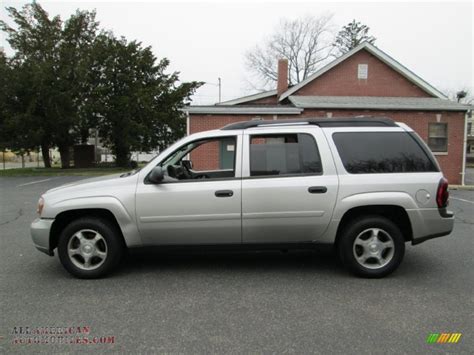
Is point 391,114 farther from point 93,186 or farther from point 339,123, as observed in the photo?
point 93,186

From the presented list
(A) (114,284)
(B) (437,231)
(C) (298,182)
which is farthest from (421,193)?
(A) (114,284)

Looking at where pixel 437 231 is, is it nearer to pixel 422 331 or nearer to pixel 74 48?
pixel 422 331

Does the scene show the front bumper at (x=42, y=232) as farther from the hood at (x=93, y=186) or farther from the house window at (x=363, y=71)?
the house window at (x=363, y=71)

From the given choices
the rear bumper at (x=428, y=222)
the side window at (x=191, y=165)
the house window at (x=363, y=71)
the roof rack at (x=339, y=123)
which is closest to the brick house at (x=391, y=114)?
the house window at (x=363, y=71)

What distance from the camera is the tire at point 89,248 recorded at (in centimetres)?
400

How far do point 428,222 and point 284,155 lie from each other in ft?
6.25

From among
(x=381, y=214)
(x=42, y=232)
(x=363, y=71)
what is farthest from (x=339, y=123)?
(x=363, y=71)

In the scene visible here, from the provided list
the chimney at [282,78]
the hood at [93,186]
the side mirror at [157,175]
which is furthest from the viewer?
the chimney at [282,78]

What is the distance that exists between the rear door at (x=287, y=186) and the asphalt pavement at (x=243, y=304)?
0.64 metres

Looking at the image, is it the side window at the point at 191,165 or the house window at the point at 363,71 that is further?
the house window at the point at 363,71

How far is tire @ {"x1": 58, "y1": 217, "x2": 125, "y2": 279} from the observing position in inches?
157

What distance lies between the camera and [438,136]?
15641 millimetres

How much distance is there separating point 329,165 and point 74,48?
25643 millimetres

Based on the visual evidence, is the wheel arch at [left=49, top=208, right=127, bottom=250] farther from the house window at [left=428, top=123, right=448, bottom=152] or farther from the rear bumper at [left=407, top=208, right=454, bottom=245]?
the house window at [left=428, top=123, right=448, bottom=152]
